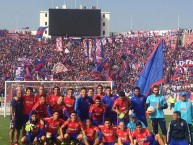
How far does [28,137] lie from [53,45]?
179 feet

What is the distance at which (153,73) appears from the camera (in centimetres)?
1828

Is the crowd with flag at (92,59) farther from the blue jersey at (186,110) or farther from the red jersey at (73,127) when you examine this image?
the blue jersey at (186,110)

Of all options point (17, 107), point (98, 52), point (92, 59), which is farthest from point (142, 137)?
point (92, 59)

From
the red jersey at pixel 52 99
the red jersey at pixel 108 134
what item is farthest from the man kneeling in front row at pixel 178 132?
the red jersey at pixel 52 99

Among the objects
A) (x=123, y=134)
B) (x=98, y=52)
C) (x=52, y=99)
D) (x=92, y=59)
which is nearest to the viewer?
(x=123, y=134)

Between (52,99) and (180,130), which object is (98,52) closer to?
(52,99)

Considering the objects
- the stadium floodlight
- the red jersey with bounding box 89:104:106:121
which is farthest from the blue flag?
the stadium floodlight

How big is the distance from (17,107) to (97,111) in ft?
7.90

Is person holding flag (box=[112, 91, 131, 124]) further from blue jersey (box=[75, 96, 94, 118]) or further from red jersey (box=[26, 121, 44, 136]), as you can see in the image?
red jersey (box=[26, 121, 44, 136])

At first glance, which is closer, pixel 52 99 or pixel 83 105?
pixel 83 105

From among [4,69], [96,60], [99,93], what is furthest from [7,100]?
[96,60]

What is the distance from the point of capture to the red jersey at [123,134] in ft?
45.7

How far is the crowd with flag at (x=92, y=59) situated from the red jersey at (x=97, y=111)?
81.1ft

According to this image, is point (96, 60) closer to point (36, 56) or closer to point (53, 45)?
point (36, 56)
